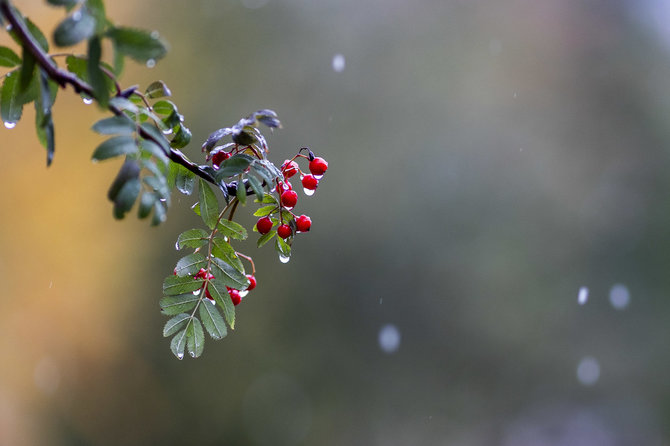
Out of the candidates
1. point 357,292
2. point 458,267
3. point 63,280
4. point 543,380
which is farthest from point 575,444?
point 63,280

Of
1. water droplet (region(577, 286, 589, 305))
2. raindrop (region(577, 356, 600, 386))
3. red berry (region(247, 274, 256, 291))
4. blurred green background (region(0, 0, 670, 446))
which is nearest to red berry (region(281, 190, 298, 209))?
red berry (region(247, 274, 256, 291))

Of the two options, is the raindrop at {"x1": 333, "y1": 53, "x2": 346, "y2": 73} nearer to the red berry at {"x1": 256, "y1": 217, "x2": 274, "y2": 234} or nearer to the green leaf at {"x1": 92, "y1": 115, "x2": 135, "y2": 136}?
the red berry at {"x1": 256, "y1": 217, "x2": 274, "y2": 234}

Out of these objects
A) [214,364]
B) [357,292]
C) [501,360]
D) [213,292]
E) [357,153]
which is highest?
[357,153]

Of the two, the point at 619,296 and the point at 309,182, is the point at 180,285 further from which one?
the point at 619,296

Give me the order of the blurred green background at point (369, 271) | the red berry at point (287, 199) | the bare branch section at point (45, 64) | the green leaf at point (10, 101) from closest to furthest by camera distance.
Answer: the bare branch section at point (45, 64) → the green leaf at point (10, 101) → the red berry at point (287, 199) → the blurred green background at point (369, 271)

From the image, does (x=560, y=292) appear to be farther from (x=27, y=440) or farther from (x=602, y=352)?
(x=27, y=440)

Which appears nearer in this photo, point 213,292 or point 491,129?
point 213,292

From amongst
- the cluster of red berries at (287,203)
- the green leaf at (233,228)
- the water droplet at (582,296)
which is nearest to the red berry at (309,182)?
the cluster of red berries at (287,203)

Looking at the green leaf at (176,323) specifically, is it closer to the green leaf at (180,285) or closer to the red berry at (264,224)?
the green leaf at (180,285)
